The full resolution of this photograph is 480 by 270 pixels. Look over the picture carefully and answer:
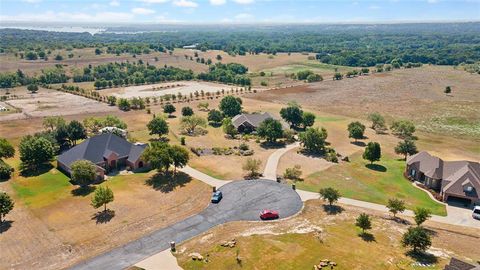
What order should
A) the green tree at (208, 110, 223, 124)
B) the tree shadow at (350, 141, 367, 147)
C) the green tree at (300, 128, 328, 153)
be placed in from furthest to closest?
the green tree at (208, 110, 223, 124)
the tree shadow at (350, 141, 367, 147)
the green tree at (300, 128, 328, 153)

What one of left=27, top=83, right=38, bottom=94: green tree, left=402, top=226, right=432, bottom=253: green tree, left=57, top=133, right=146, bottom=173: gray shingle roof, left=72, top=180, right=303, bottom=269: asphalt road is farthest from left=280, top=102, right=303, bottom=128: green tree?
left=27, top=83, right=38, bottom=94: green tree

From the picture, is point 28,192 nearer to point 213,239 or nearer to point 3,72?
point 213,239

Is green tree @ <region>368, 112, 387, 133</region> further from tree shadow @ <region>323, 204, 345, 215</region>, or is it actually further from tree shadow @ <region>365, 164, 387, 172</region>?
tree shadow @ <region>323, 204, 345, 215</region>

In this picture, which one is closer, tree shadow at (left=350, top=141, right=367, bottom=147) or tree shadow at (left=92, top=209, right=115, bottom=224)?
tree shadow at (left=92, top=209, right=115, bottom=224)

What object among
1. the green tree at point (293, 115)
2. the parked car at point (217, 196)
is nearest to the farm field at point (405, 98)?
the green tree at point (293, 115)

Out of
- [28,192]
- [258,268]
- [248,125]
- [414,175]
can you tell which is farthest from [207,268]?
[248,125]

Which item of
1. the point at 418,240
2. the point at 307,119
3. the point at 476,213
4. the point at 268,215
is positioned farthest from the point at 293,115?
the point at 418,240
